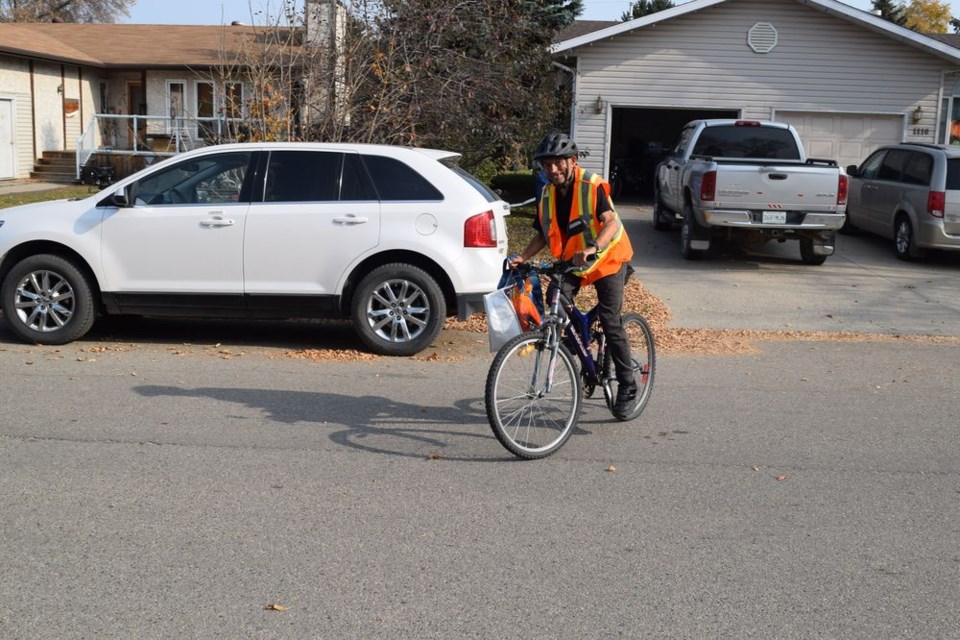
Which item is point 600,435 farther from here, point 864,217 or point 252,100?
point 864,217

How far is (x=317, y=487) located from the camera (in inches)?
225

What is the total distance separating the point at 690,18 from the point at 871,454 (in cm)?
1657

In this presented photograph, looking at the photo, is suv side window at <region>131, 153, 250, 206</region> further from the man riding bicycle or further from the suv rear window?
the suv rear window

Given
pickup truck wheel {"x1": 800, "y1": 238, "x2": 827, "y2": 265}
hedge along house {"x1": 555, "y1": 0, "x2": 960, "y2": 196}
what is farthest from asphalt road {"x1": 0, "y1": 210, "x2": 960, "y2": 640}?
hedge along house {"x1": 555, "y1": 0, "x2": 960, "y2": 196}

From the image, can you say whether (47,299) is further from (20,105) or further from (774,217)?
(20,105)

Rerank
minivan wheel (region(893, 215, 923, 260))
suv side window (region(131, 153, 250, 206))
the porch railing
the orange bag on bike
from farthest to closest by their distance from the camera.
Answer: the porch railing < minivan wheel (region(893, 215, 923, 260)) < suv side window (region(131, 153, 250, 206)) < the orange bag on bike

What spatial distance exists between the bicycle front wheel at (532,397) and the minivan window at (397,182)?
3166mm

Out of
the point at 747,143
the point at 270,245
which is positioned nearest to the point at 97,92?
the point at 747,143

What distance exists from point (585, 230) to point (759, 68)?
54.8ft

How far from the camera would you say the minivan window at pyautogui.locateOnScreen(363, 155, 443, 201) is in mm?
9227

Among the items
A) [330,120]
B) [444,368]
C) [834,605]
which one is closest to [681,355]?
[444,368]

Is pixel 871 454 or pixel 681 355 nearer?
pixel 871 454

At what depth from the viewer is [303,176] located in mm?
9336

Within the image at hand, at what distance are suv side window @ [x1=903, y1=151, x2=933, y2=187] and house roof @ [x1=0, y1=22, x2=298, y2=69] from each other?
1596 centimetres
